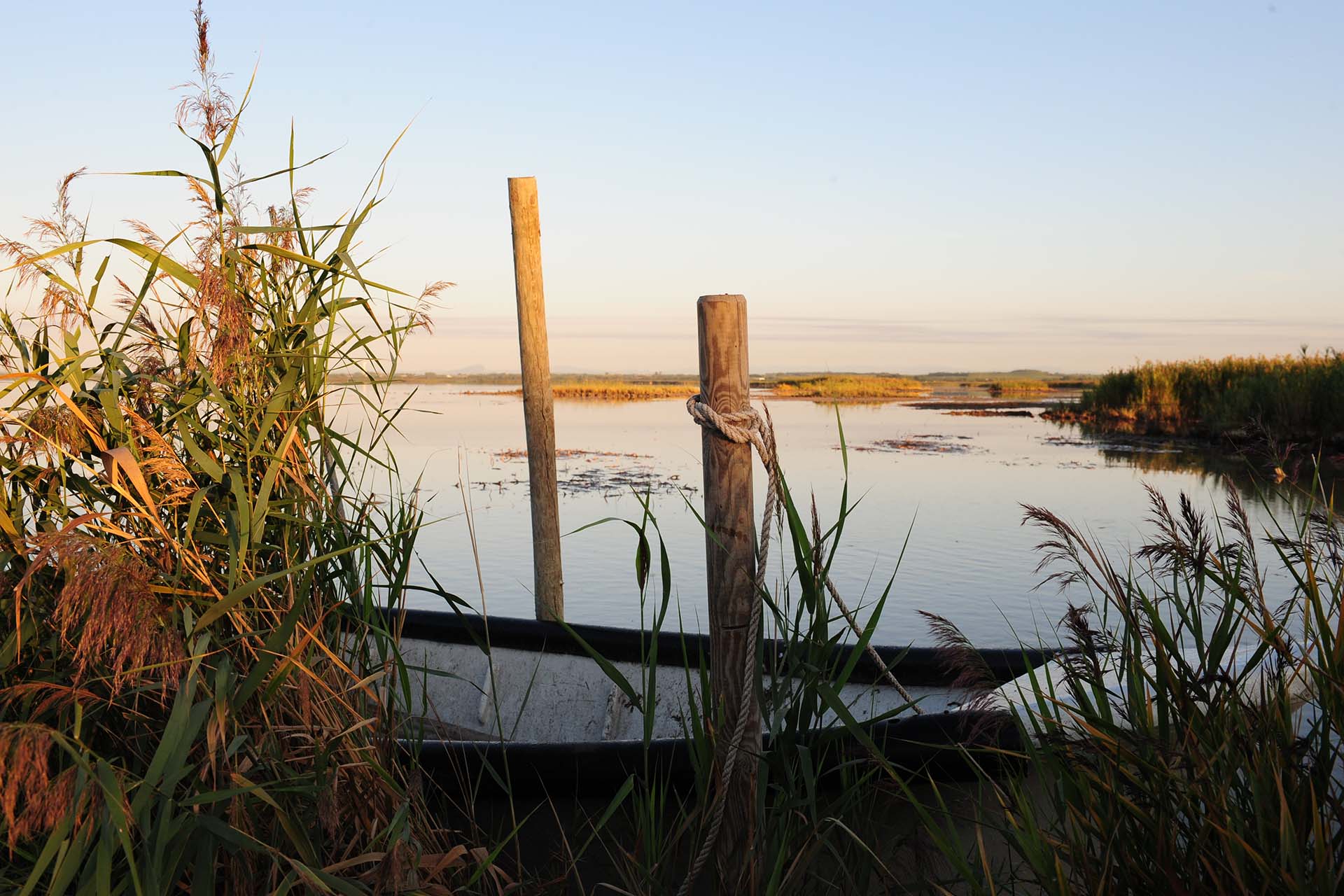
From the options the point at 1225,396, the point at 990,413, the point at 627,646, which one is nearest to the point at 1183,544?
the point at 627,646

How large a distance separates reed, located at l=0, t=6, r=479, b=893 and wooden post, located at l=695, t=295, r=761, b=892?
718 mm

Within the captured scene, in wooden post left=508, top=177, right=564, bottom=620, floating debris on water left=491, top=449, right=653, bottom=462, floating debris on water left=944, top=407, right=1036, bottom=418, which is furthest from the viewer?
floating debris on water left=944, top=407, right=1036, bottom=418

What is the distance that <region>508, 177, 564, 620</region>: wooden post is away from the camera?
4867 mm

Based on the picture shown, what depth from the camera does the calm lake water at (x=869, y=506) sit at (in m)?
6.87

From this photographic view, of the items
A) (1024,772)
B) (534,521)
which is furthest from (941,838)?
(534,521)

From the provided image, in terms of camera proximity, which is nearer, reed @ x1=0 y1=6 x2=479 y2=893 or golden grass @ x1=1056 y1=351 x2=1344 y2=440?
reed @ x1=0 y1=6 x2=479 y2=893

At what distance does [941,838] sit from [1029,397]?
41.1m

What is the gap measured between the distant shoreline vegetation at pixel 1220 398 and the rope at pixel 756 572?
1076 centimetres

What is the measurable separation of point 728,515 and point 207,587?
116 centimetres

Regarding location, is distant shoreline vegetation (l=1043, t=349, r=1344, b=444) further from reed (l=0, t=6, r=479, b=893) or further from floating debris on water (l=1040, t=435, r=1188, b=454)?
reed (l=0, t=6, r=479, b=893)

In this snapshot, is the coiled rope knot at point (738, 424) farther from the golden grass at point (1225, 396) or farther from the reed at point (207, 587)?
the golden grass at point (1225, 396)

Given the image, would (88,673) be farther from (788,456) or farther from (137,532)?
(788,456)

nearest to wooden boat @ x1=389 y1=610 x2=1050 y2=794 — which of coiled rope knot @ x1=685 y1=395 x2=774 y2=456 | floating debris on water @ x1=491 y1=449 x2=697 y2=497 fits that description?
coiled rope knot @ x1=685 y1=395 x2=774 y2=456

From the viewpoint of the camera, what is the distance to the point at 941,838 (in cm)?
174
